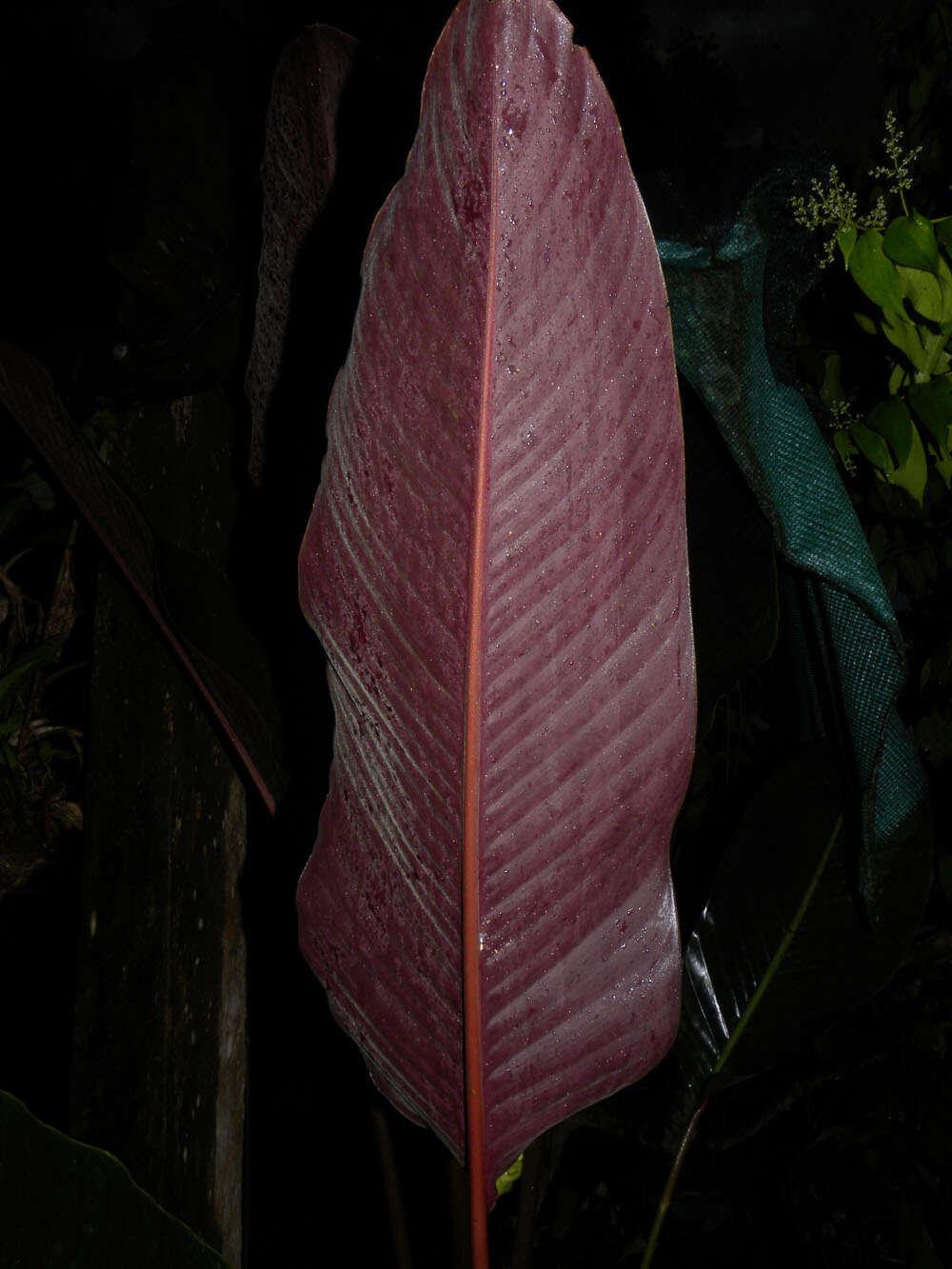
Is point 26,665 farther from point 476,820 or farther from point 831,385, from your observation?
point 831,385

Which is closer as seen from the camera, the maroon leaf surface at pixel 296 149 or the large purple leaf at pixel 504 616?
the large purple leaf at pixel 504 616

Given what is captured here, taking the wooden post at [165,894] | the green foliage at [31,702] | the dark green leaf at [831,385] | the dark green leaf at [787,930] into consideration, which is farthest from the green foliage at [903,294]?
the green foliage at [31,702]

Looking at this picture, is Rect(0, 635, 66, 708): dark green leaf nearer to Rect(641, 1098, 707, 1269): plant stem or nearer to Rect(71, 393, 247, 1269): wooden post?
Rect(71, 393, 247, 1269): wooden post

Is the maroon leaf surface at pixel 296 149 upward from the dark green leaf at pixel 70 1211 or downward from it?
upward

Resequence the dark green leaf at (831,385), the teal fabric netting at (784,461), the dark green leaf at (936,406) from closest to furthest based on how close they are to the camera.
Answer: the teal fabric netting at (784,461)
the dark green leaf at (936,406)
the dark green leaf at (831,385)

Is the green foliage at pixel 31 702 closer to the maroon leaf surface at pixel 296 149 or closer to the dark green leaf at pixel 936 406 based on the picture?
the maroon leaf surface at pixel 296 149

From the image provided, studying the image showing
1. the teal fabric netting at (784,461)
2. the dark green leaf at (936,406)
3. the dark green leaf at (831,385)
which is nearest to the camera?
the teal fabric netting at (784,461)
